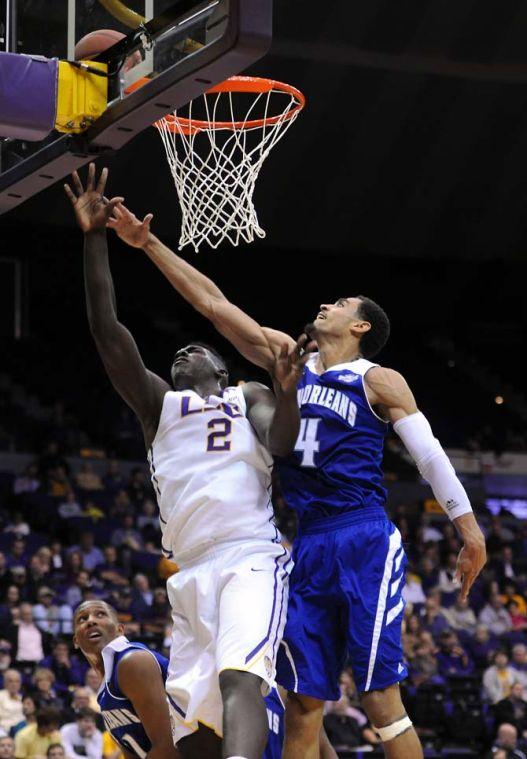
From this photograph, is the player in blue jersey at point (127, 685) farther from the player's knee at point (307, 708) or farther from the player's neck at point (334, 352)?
the player's neck at point (334, 352)

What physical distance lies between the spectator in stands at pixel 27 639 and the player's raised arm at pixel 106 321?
→ 7583 mm

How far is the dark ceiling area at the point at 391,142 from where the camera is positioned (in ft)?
57.4

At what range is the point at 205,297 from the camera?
575 cm

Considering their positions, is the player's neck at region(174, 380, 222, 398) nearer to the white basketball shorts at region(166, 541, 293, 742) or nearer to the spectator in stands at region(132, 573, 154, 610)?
the white basketball shorts at region(166, 541, 293, 742)

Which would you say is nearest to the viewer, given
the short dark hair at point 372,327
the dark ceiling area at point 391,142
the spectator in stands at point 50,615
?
the short dark hair at point 372,327

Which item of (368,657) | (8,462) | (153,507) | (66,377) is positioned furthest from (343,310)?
(66,377)

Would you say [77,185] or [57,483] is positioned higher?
[57,483]

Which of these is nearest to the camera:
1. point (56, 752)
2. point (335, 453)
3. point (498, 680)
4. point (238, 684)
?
point (238, 684)

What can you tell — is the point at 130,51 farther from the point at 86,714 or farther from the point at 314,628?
the point at 86,714

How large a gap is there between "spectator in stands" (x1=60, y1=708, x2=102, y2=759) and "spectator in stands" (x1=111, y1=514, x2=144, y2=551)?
495 cm

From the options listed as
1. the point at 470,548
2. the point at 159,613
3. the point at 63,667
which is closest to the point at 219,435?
the point at 470,548

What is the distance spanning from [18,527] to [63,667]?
12.8 ft

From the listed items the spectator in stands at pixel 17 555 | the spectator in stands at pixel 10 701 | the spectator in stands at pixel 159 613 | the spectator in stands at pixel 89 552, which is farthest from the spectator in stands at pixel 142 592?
the spectator in stands at pixel 10 701

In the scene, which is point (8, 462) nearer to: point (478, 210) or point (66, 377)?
point (66, 377)
